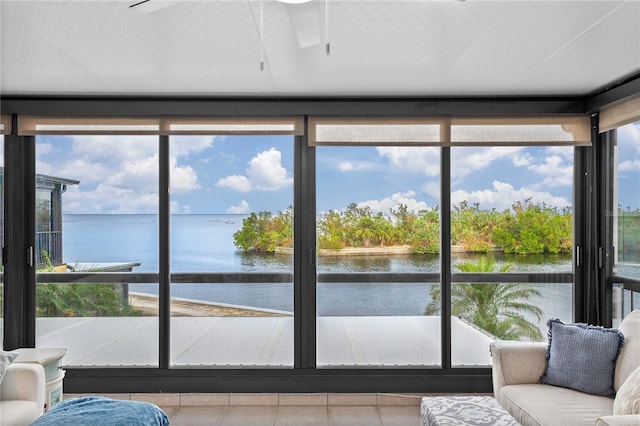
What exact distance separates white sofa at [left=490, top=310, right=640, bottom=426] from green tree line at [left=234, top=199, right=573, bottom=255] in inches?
43.2

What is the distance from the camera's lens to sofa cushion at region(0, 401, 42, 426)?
9.41ft

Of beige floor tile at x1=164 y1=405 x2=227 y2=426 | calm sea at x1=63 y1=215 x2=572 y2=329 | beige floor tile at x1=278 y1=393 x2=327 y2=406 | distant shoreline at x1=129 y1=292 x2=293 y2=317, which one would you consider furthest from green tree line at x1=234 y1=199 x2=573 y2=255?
beige floor tile at x1=164 y1=405 x2=227 y2=426

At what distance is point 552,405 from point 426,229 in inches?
70.3

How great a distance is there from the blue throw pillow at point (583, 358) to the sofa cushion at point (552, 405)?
A: 5 centimetres

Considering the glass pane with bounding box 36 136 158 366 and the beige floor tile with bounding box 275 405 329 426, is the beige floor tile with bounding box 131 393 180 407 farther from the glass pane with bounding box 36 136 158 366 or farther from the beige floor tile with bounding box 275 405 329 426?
the beige floor tile with bounding box 275 405 329 426

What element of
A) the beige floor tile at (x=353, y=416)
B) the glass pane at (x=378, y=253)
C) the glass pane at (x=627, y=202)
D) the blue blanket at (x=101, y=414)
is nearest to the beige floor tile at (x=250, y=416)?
the beige floor tile at (x=353, y=416)

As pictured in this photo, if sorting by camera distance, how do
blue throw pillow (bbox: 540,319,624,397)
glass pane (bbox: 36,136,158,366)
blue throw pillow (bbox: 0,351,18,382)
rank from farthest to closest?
glass pane (bbox: 36,136,158,366)
blue throw pillow (bbox: 540,319,624,397)
blue throw pillow (bbox: 0,351,18,382)

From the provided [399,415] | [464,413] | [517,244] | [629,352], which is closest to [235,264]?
[399,415]

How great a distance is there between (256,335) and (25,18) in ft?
9.25

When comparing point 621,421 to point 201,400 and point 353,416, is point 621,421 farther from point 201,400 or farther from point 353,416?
point 201,400

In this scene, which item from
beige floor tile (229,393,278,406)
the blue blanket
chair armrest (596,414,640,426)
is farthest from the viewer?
beige floor tile (229,393,278,406)

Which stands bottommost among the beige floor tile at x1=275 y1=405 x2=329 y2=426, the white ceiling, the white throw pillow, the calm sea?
the beige floor tile at x1=275 y1=405 x2=329 y2=426

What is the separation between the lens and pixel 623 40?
2.97 m

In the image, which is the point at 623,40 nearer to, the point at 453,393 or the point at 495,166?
the point at 495,166
